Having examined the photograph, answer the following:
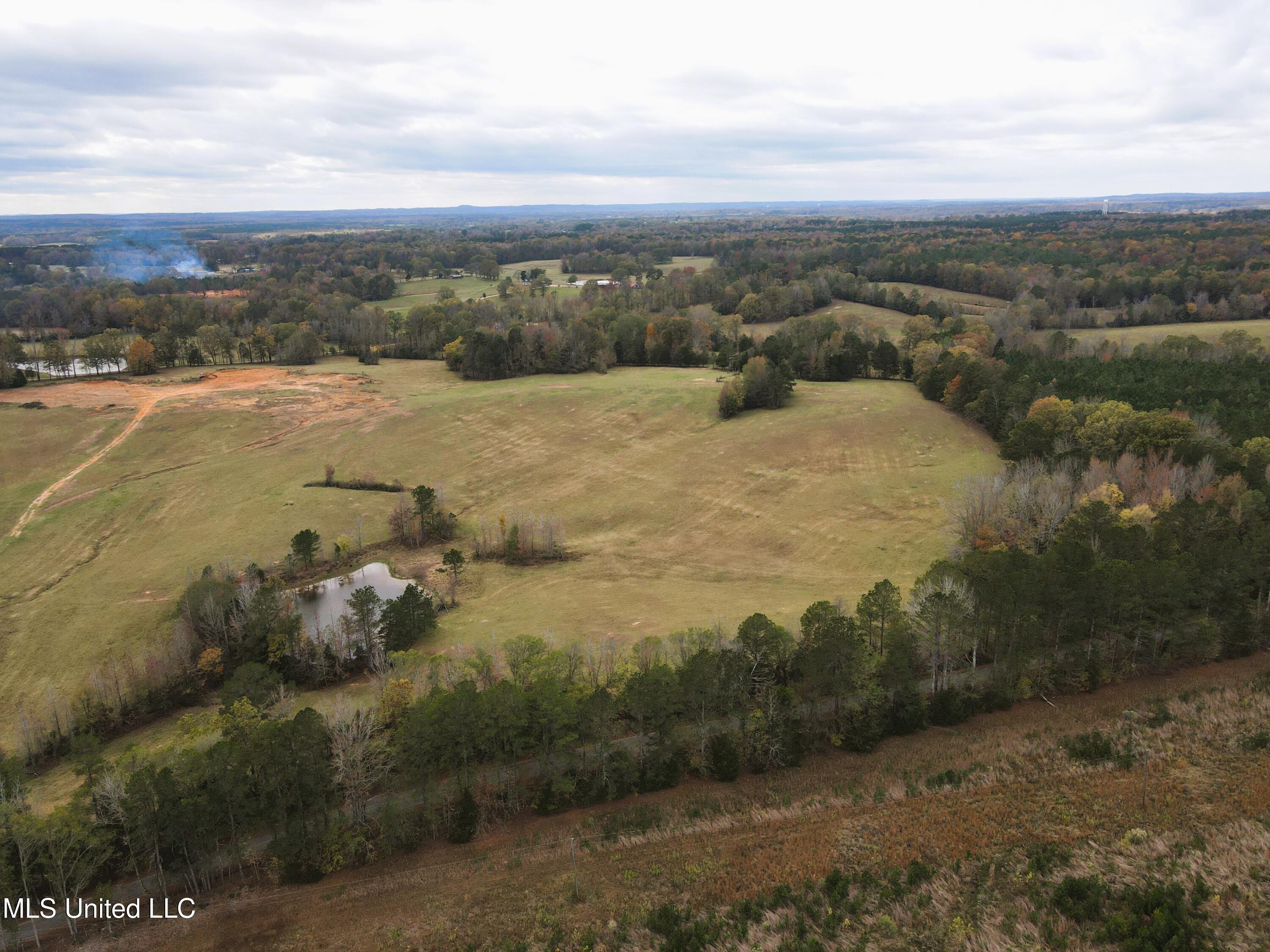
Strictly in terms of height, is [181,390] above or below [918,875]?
above

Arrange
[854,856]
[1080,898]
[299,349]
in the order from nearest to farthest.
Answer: [1080,898]
[854,856]
[299,349]

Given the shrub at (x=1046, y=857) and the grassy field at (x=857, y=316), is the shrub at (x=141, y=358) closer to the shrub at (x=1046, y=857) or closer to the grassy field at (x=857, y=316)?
the grassy field at (x=857, y=316)

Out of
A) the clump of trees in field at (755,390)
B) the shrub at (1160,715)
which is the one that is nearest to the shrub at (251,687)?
the shrub at (1160,715)

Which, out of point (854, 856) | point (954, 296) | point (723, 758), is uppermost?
point (954, 296)

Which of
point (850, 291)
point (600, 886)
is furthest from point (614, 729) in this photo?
point (850, 291)

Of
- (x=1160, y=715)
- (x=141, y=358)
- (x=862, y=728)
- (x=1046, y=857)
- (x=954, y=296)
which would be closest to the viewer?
(x=1046, y=857)

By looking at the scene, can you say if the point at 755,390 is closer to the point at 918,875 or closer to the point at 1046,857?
the point at 1046,857

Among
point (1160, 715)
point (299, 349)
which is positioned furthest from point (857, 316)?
point (1160, 715)

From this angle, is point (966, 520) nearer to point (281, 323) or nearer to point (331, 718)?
point (331, 718)
